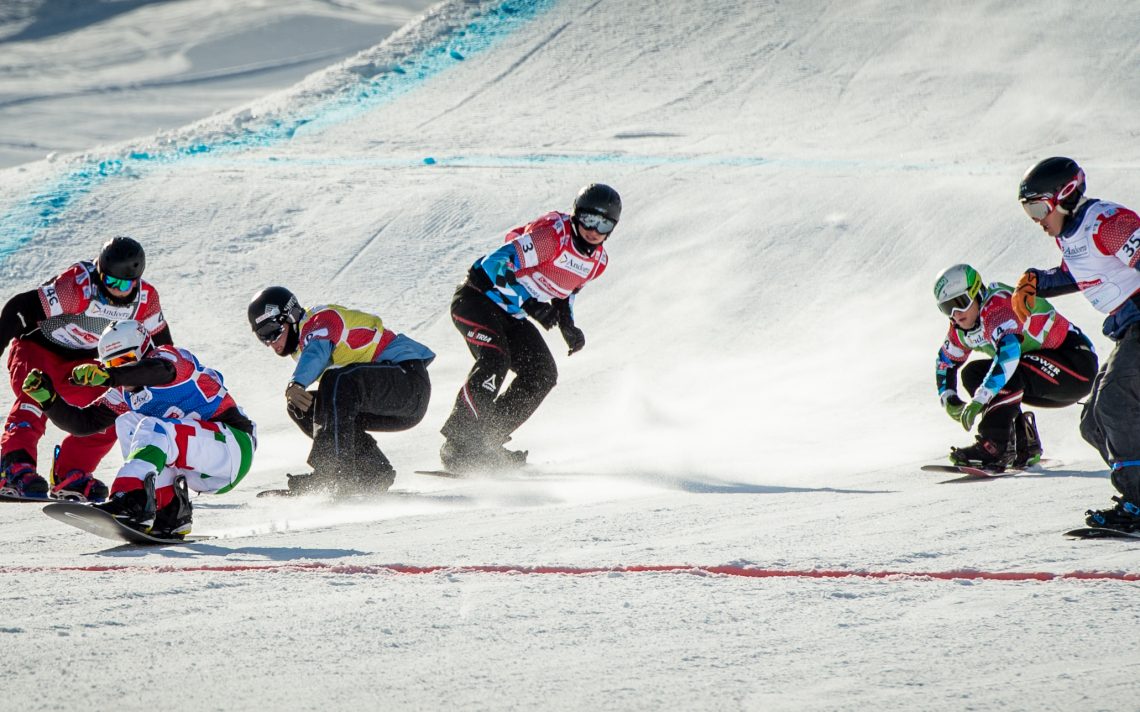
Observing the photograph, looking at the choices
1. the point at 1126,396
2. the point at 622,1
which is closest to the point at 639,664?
the point at 1126,396

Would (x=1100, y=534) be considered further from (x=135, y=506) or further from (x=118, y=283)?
(x=118, y=283)

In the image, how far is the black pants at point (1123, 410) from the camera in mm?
4613

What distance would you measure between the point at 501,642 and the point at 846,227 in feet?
31.1

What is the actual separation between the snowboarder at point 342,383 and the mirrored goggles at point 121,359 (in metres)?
0.73

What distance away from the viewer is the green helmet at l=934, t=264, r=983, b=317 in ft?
21.9

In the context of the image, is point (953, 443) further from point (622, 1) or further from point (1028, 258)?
point (622, 1)

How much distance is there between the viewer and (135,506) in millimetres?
5230

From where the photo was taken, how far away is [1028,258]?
1088 centimetres

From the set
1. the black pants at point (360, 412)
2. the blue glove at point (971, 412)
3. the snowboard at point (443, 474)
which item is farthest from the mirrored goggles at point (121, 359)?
the blue glove at point (971, 412)

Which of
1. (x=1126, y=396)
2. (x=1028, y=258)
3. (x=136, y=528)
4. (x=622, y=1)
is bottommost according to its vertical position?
(x=136, y=528)

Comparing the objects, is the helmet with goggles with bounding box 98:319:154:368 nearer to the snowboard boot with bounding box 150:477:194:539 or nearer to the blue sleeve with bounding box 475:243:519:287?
the snowboard boot with bounding box 150:477:194:539

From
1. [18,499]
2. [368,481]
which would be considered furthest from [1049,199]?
[18,499]

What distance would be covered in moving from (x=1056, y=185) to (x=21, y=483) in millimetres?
5504

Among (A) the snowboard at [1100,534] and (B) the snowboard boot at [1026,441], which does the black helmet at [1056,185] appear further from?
(B) the snowboard boot at [1026,441]
